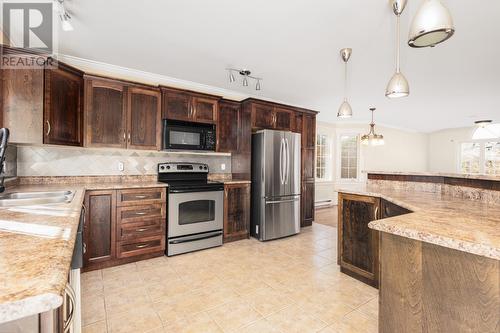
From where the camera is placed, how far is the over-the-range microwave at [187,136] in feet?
10.6

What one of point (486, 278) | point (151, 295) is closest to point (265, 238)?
point (151, 295)

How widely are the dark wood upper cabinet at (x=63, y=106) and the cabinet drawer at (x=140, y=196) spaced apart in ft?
2.62

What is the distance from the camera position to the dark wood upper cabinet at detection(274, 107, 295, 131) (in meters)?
4.09

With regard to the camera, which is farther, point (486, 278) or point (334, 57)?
point (334, 57)

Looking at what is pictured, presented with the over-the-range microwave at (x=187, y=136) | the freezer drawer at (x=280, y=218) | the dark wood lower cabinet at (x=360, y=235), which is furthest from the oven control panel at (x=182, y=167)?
the dark wood lower cabinet at (x=360, y=235)

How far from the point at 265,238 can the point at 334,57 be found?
268 centimetres

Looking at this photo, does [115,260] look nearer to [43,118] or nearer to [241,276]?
[241,276]

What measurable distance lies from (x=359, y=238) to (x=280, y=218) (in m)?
1.49

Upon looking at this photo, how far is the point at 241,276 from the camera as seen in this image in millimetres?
2574

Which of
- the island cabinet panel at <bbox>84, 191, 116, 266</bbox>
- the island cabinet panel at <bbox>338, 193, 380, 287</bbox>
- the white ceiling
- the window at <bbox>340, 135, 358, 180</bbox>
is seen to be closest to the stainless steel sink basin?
the island cabinet panel at <bbox>84, 191, 116, 266</bbox>

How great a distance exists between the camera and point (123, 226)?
9.07 ft

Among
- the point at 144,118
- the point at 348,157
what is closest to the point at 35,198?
the point at 144,118

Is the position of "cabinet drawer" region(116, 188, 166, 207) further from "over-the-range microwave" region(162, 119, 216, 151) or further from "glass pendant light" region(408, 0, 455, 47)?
"glass pendant light" region(408, 0, 455, 47)

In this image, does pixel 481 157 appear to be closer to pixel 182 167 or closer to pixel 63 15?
pixel 182 167
